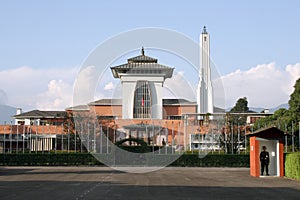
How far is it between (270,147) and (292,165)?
10.4 feet

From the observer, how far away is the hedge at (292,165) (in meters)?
24.0

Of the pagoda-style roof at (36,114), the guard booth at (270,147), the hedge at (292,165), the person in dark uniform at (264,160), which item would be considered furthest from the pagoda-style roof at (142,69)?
the hedge at (292,165)

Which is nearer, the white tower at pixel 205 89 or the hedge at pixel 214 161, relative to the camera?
the hedge at pixel 214 161

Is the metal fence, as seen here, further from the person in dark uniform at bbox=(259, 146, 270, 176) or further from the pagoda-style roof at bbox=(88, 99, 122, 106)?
the person in dark uniform at bbox=(259, 146, 270, 176)

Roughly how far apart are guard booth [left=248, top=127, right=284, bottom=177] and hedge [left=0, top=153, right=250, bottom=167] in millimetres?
13692

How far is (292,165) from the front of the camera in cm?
2502

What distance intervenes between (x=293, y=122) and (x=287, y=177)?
60.0ft

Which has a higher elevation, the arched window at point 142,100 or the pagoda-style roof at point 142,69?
the pagoda-style roof at point 142,69

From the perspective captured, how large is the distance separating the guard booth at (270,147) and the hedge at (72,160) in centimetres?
1369

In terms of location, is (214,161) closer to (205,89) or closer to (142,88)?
(205,89)

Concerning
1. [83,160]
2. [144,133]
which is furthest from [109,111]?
[83,160]

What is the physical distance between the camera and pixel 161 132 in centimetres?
6750

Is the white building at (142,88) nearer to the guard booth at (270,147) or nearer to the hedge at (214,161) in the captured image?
the hedge at (214,161)

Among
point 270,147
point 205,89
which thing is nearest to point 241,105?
point 205,89
